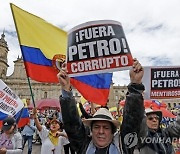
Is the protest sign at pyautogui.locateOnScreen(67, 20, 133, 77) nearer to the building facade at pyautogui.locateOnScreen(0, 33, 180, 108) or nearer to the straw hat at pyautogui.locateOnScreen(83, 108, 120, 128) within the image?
the straw hat at pyautogui.locateOnScreen(83, 108, 120, 128)

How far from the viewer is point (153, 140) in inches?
133

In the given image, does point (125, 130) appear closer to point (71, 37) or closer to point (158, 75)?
point (71, 37)

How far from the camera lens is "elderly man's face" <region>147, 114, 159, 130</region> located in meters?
3.62

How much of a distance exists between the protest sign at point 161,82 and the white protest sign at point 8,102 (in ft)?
9.08

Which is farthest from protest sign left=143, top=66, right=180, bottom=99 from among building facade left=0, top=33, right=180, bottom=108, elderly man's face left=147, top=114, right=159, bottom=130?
building facade left=0, top=33, right=180, bottom=108

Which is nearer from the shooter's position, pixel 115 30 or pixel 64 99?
pixel 64 99

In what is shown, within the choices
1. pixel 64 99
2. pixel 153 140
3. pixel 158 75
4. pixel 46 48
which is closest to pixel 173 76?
pixel 158 75

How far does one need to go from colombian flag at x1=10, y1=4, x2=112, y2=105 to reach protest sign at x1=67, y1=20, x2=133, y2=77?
1723mm

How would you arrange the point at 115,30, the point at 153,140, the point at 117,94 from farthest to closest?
the point at 117,94, the point at 153,140, the point at 115,30

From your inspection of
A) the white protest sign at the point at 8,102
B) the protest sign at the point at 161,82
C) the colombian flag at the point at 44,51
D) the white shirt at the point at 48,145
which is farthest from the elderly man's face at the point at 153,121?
the white protest sign at the point at 8,102

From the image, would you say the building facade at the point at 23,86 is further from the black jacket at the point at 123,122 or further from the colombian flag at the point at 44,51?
the black jacket at the point at 123,122

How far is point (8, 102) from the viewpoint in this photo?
5.57 meters

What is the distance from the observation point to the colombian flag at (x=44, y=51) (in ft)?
14.6

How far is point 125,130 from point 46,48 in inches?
124
